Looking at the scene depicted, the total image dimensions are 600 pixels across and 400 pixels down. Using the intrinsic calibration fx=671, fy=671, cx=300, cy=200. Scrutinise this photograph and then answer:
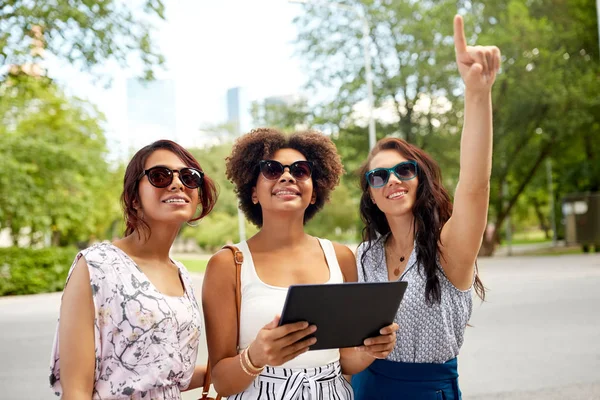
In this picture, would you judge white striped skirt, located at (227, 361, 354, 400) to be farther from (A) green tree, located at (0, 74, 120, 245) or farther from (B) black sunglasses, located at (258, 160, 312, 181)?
(A) green tree, located at (0, 74, 120, 245)

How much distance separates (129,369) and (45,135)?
74.8 ft

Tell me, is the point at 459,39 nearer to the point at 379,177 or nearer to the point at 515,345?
the point at 379,177

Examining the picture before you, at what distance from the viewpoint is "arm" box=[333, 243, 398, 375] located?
230cm

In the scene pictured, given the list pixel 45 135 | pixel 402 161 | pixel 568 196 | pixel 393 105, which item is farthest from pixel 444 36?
pixel 402 161

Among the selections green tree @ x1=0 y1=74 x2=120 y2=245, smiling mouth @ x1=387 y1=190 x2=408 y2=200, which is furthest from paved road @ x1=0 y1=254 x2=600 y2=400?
green tree @ x1=0 y1=74 x2=120 y2=245

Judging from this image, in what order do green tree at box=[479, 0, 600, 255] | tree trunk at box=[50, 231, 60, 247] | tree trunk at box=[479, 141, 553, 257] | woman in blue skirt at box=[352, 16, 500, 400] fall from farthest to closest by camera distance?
tree trunk at box=[50, 231, 60, 247], tree trunk at box=[479, 141, 553, 257], green tree at box=[479, 0, 600, 255], woman in blue skirt at box=[352, 16, 500, 400]

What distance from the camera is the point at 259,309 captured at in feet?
8.39

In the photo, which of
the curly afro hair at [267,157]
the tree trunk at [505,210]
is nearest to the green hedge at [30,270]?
the tree trunk at [505,210]

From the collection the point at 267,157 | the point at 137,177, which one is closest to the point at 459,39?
the point at 267,157

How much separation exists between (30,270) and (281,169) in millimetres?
19416

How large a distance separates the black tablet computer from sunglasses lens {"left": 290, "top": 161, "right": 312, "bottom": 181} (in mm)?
735

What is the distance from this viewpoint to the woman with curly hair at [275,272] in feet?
8.34

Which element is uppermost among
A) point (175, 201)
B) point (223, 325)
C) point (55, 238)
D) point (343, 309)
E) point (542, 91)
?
point (542, 91)

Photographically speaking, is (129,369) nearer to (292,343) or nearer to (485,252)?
(292,343)
